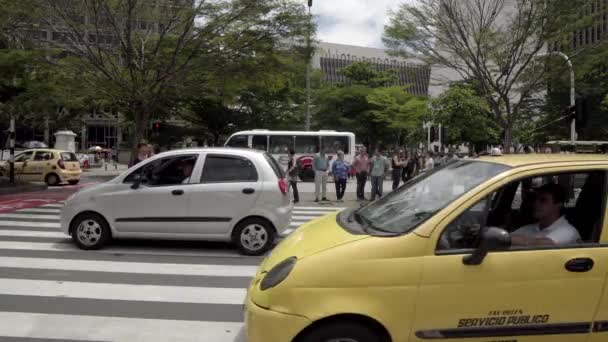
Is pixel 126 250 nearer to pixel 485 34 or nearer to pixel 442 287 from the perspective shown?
pixel 442 287

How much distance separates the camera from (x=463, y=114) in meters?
51.4

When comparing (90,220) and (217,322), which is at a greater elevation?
(90,220)

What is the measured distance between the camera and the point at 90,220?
8.81 meters

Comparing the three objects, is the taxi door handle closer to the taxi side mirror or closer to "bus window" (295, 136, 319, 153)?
the taxi side mirror

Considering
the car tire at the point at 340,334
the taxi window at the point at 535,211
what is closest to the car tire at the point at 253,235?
the taxi window at the point at 535,211

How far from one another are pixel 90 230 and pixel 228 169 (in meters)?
2.29

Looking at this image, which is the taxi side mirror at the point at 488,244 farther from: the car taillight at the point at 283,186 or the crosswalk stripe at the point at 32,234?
the crosswalk stripe at the point at 32,234

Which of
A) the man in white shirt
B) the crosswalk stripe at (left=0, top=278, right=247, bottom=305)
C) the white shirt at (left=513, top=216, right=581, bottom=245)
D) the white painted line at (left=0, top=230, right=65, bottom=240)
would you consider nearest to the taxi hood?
the man in white shirt

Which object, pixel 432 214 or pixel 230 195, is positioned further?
pixel 230 195

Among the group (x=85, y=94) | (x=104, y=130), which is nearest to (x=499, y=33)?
(x=85, y=94)

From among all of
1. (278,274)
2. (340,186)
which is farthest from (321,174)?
(278,274)

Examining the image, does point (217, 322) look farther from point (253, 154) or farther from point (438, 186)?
point (253, 154)

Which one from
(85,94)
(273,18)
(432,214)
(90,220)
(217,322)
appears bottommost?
(217,322)

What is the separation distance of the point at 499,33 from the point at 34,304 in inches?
742
